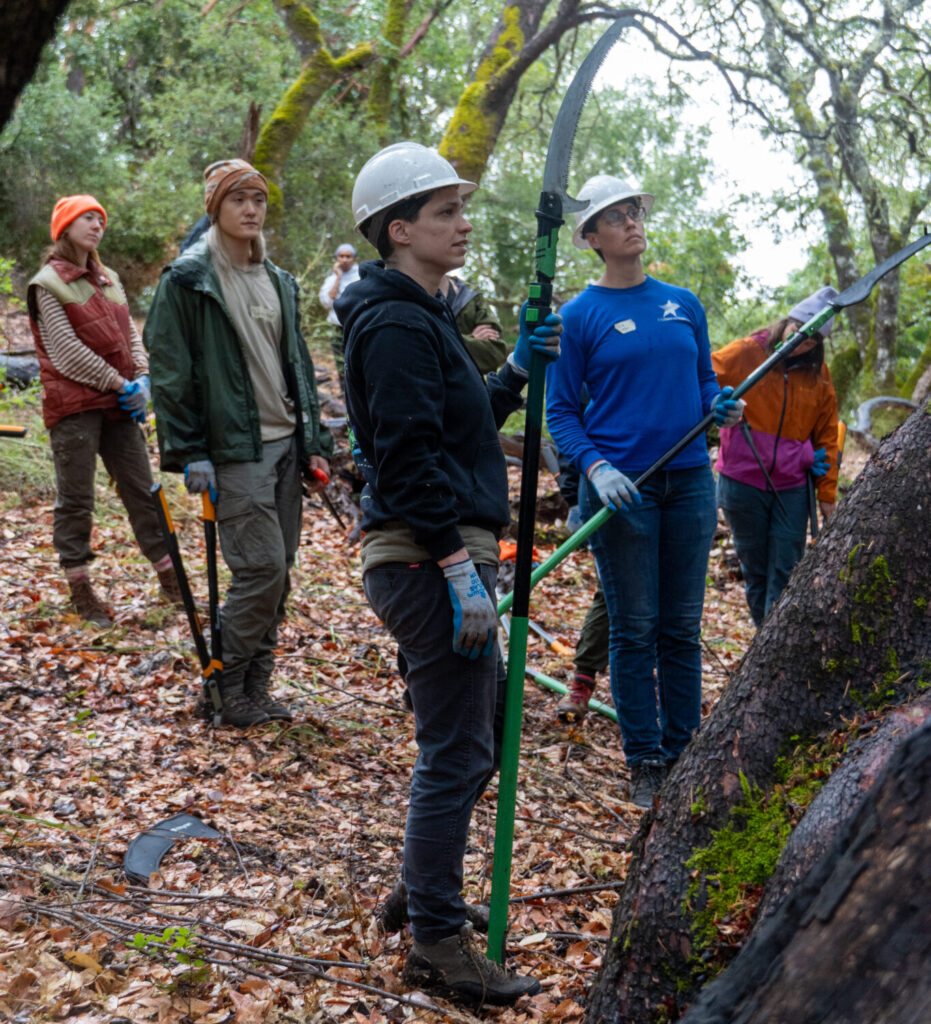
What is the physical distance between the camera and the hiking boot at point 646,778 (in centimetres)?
371

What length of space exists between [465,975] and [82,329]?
4.30 metres

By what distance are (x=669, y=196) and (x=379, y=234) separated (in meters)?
22.7

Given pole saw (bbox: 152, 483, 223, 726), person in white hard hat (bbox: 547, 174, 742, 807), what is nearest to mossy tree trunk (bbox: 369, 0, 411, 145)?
pole saw (bbox: 152, 483, 223, 726)

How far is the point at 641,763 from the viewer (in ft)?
12.4

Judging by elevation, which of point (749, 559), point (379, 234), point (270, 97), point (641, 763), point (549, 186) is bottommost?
point (641, 763)

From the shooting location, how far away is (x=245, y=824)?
3535 millimetres

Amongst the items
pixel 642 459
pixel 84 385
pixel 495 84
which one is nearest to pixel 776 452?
pixel 642 459

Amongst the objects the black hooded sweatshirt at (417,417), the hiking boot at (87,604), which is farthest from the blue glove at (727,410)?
the hiking boot at (87,604)

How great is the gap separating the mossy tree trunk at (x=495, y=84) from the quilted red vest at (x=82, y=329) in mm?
6809

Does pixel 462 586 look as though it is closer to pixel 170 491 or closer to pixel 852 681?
pixel 852 681

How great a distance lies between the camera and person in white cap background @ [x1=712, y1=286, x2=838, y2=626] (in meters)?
4.76

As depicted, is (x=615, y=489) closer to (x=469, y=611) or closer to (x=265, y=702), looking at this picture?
(x=469, y=611)

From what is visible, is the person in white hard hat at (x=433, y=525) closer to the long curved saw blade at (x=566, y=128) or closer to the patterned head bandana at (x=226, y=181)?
the long curved saw blade at (x=566, y=128)

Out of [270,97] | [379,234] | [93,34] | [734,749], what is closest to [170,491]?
[379,234]
